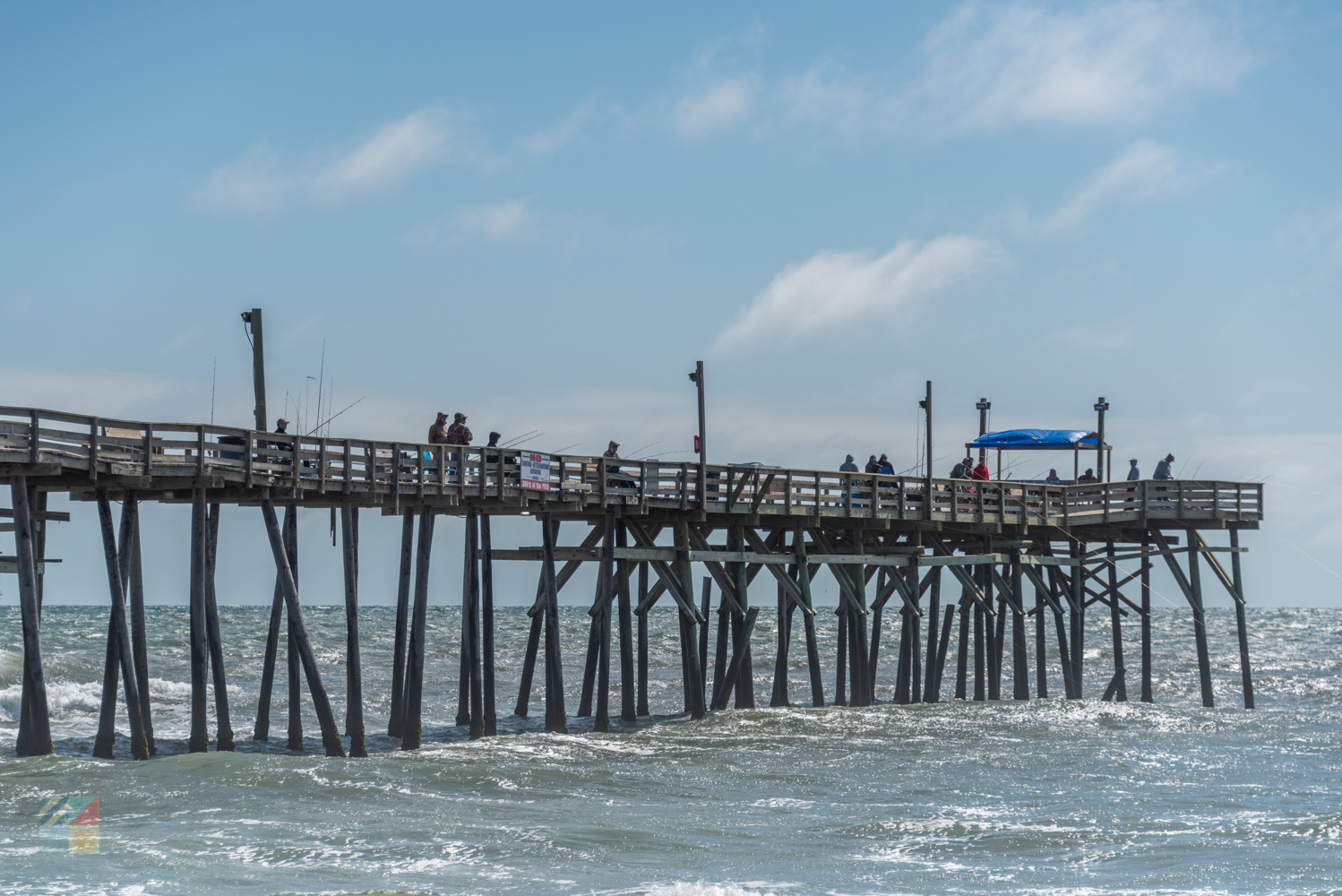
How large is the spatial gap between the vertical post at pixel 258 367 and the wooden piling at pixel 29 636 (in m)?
6.90

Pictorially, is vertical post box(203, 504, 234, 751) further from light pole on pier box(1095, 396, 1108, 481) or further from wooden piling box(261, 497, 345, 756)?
light pole on pier box(1095, 396, 1108, 481)

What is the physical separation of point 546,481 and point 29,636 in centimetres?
926

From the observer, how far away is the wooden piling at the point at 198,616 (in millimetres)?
22953

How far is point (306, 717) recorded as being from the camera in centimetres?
3794

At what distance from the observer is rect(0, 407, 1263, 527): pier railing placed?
72.3 ft

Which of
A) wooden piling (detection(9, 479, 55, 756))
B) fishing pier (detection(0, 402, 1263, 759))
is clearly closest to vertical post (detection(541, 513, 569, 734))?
fishing pier (detection(0, 402, 1263, 759))

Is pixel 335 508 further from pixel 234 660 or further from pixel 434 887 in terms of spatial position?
pixel 234 660

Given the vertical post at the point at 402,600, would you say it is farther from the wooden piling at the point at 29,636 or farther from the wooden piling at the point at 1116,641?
the wooden piling at the point at 1116,641

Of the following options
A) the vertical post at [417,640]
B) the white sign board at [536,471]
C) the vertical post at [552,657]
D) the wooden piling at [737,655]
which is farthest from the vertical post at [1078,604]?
the vertical post at [417,640]

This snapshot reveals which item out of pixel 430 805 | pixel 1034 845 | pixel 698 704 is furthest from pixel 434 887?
pixel 698 704

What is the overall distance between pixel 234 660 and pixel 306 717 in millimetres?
23399

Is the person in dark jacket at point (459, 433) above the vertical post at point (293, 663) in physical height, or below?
above

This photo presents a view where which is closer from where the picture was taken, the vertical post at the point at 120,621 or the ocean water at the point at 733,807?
the ocean water at the point at 733,807

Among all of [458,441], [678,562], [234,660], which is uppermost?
[458,441]
